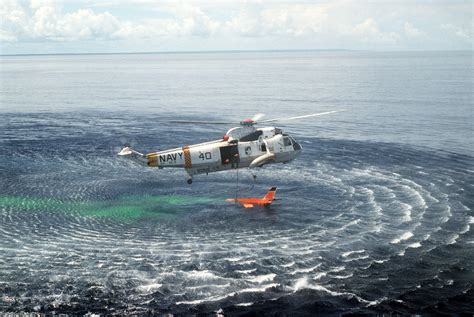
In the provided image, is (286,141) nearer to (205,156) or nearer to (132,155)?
(205,156)

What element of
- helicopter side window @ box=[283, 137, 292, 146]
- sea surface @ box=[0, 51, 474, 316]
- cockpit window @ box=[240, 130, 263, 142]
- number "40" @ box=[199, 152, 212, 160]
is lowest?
sea surface @ box=[0, 51, 474, 316]

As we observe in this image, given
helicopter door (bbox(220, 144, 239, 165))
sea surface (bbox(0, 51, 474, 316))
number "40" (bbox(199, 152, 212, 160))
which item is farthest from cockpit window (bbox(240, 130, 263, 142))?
sea surface (bbox(0, 51, 474, 316))

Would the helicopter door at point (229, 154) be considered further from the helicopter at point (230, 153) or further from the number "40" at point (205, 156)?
the number "40" at point (205, 156)

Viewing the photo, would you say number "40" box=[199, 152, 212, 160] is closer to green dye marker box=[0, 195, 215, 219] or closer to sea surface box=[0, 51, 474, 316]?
sea surface box=[0, 51, 474, 316]

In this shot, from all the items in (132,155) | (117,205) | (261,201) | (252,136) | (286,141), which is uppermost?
(252,136)

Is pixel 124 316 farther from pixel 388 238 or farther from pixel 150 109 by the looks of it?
pixel 150 109

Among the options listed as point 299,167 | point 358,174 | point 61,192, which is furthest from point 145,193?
point 358,174

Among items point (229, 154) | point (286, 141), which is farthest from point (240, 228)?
point (286, 141)

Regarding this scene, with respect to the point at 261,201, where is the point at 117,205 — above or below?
above

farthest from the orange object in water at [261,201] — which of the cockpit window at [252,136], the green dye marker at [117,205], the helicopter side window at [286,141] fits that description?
the cockpit window at [252,136]
